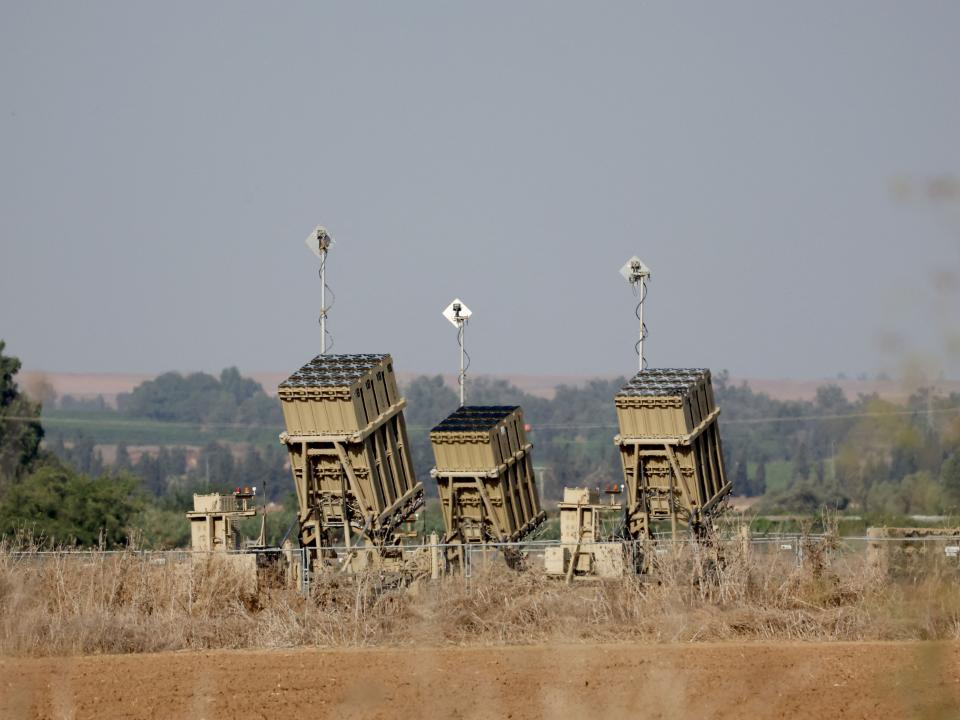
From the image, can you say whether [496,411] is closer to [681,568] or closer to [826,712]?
[681,568]

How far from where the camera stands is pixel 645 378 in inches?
1139

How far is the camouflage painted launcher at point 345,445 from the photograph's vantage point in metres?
27.1

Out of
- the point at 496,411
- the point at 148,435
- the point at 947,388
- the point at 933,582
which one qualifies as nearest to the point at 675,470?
the point at 496,411

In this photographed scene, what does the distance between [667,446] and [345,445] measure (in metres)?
5.98

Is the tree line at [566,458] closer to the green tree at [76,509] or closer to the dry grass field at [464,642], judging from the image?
the green tree at [76,509]

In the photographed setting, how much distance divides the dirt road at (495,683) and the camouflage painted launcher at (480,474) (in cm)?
830

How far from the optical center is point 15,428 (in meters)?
75.4

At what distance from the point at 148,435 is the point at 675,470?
172 m

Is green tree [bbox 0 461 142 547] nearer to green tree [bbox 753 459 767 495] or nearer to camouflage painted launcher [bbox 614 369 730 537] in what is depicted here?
camouflage painted launcher [bbox 614 369 730 537]

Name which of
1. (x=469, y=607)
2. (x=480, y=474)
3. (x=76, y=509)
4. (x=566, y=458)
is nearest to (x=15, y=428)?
Result: (x=76, y=509)

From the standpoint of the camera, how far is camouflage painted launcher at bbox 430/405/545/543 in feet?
94.0

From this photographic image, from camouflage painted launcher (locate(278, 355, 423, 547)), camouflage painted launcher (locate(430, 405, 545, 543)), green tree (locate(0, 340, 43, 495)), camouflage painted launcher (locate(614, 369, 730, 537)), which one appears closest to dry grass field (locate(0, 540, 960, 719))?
camouflage painted launcher (locate(278, 355, 423, 547))

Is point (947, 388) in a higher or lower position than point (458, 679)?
higher

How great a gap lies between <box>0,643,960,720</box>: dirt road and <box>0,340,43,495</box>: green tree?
168ft
